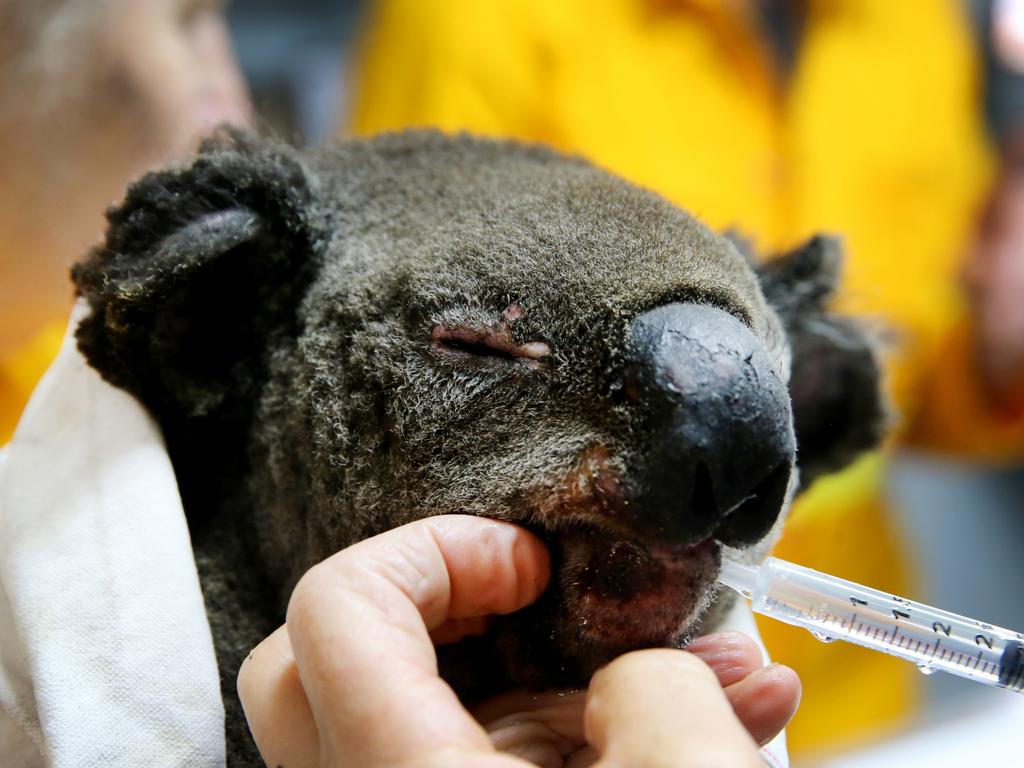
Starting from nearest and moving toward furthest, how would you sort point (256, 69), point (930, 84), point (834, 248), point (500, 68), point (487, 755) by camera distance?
1. point (487, 755)
2. point (834, 248)
3. point (500, 68)
4. point (930, 84)
5. point (256, 69)

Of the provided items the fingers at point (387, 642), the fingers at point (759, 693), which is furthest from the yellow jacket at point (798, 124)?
the fingers at point (387, 642)

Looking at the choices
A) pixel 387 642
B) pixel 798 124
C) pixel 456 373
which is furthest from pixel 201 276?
pixel 798 124

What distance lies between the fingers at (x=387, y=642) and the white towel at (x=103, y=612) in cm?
16

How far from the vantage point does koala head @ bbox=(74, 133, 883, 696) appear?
0.65 m

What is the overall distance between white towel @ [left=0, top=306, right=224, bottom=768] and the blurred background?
0.79m

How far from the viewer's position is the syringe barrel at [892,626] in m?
0.80

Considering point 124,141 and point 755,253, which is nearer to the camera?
point 755,253

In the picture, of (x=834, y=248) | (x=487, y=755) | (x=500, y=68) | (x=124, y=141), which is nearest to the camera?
(x=487, y=755)

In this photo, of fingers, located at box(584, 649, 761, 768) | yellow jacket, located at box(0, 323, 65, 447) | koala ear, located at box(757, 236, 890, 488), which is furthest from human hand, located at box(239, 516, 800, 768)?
yellow jacket, located at box(0, 323, 65, 447)

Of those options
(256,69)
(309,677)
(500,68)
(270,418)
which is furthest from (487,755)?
(256,69)

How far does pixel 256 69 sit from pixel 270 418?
197 cm

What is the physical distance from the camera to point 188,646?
808 mm

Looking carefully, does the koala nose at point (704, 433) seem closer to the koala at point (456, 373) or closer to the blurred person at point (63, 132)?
the koala at point (456, 373)

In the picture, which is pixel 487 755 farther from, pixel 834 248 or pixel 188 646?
pixel 834 248
